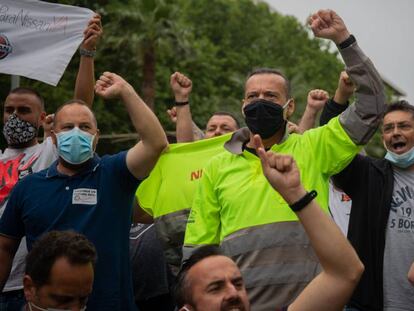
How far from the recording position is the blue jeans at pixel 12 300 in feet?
16.3

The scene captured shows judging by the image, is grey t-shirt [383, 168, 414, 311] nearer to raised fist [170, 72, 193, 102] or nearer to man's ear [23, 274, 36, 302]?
raised fist [170, 72, 193, 102]

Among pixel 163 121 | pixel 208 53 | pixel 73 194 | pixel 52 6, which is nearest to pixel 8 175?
pixel 73 194

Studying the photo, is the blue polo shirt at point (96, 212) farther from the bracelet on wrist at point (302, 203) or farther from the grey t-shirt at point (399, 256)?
the bracelet on wrist at point (302, 203)

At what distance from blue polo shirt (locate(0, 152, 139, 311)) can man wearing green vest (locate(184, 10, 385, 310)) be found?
0.37 meters

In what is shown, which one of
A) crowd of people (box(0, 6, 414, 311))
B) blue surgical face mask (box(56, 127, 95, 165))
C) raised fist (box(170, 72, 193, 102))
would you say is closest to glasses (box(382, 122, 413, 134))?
crowd of people (box(0, 6, 414, 311))

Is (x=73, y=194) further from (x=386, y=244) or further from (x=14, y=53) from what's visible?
(x=14, y=53)

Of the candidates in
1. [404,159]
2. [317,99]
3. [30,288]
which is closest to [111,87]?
[30,288]

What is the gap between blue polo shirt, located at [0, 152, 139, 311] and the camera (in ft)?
14.5

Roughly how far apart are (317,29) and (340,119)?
495mm

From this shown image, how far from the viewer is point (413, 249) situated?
15.6ft

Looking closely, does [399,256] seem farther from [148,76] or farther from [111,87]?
[148,76]

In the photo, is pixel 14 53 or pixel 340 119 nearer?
pixel 340 119

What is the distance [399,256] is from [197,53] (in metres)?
27.3

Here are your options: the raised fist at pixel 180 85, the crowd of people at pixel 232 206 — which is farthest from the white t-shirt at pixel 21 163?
the raised fist at pixel 180 85
